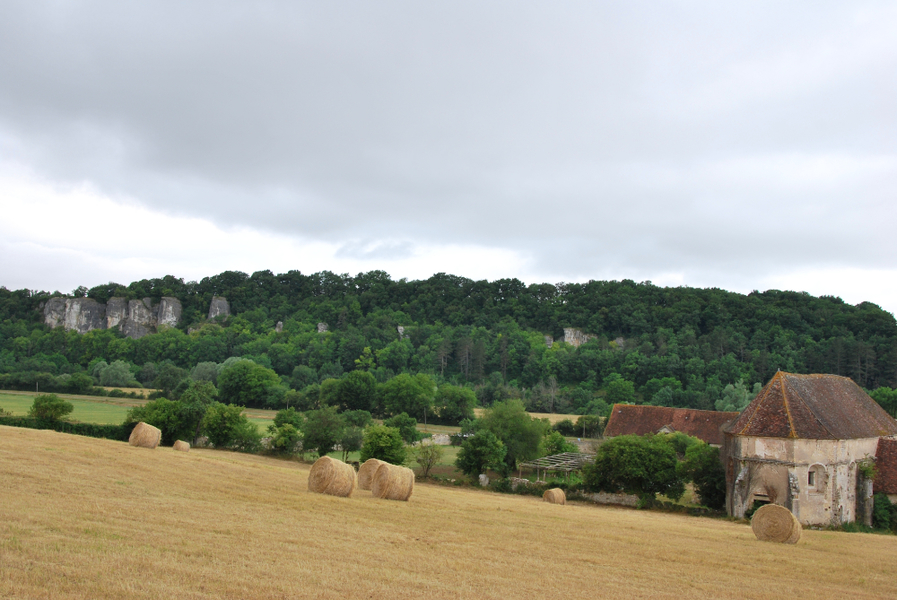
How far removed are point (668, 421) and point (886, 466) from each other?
2193 centimetres

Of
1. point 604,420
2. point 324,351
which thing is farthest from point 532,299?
point 604,420

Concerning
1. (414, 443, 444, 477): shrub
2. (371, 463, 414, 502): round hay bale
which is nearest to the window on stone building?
(371, 463, 414, 502): round hay bale

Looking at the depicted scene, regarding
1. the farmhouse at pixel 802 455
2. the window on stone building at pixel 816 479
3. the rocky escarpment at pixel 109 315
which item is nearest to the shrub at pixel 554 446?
the farmhouse at pixel 802 455

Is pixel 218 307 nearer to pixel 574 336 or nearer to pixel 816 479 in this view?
pixel 574 336

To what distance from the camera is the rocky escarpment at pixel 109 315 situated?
134375 millimetres

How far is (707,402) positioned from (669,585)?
74835mm

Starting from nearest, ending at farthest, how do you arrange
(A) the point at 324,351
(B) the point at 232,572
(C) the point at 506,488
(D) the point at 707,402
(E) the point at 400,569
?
(B) the point at 232,572 < (E) the point at 400,569 < (C) the point at 506,488 < (D) the point at 707,402 < (A) the point at 324,351

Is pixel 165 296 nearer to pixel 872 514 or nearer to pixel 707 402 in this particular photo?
A: pixel 707 402

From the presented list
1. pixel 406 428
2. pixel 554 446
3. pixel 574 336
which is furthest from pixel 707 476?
pixel 574 336

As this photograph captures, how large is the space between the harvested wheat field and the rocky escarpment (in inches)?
5030

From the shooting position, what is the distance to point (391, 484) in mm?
19969

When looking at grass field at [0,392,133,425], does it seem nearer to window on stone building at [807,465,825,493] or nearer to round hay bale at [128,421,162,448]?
round hay bale at [128,421,162,448]

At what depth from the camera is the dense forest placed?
89.8m

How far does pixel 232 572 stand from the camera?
9273mm
